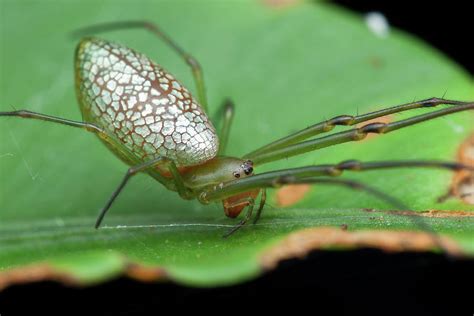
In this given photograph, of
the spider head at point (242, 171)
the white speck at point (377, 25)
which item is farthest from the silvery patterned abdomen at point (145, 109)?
the white speck at point (377, 25)

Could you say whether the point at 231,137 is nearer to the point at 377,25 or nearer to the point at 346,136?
the point at 346,136

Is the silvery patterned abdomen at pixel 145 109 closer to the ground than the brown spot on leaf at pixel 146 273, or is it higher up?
higher up

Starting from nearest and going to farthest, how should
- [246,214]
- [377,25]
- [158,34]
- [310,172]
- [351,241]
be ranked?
[351,241] < [310,172] < [246,214] < [158,34] < [377,25]

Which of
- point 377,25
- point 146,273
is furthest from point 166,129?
point 377,25

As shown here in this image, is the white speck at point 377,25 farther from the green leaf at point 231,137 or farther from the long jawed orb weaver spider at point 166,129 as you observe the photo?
the long jawed orb weaver spider at point 166,129

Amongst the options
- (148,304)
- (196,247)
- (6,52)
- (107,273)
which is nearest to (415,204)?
(196,247)

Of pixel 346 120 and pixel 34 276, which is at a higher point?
pixel 346 120
